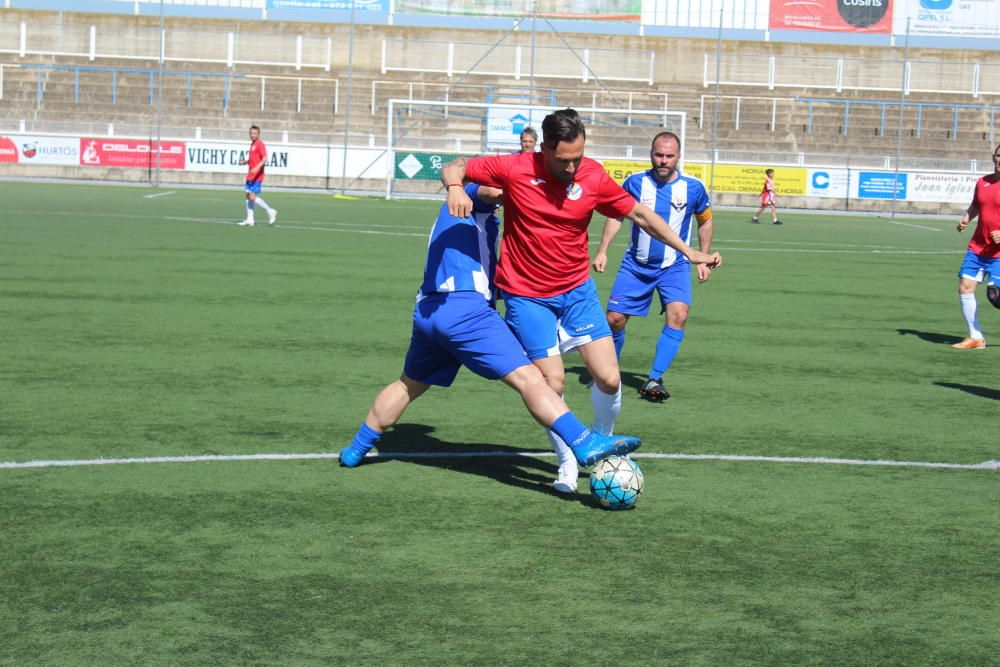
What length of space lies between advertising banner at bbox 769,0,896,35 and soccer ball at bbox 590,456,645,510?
4846 cm

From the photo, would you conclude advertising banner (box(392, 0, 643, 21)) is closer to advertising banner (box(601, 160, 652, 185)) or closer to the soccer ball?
advertising banner (box(601, 160, 652, 185))

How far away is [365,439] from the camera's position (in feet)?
23.3

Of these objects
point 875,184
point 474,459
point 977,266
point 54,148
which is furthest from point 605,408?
point 54,148

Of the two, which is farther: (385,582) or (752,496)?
(752,496)

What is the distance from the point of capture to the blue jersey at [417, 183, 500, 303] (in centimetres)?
665

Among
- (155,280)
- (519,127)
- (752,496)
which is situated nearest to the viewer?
(752,496)

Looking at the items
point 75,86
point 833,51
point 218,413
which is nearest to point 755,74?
point 833,51

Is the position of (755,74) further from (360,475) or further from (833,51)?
(360,475)

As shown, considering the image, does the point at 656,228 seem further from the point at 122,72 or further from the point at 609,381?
the point at 122,72

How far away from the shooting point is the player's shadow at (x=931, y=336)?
1319 cm

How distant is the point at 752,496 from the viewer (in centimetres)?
673

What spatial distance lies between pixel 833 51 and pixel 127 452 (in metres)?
49.4

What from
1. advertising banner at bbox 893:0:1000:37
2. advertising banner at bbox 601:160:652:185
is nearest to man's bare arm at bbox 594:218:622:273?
advertising banner at bbox 601:160:652:185

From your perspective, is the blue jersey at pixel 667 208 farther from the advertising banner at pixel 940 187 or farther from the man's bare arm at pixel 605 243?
the advertising banner at pixel 940 187
